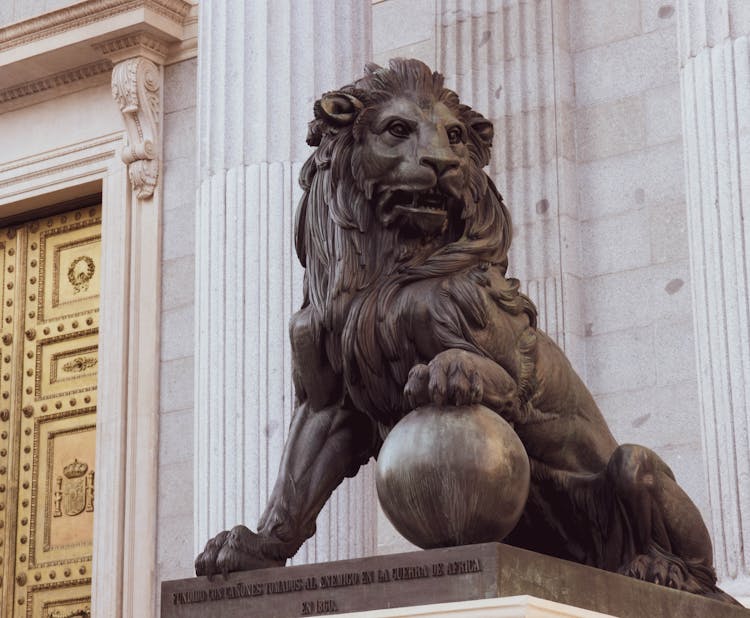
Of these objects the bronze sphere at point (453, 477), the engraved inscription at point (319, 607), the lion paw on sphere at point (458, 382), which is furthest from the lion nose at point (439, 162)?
the engraved inscription at point (319, 607)

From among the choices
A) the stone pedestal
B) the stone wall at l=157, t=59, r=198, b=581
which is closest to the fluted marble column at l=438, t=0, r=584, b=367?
the stone wall at l=157, t=59, r=198, b=581

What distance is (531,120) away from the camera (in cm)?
945

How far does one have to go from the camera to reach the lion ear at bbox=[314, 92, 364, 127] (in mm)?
4379

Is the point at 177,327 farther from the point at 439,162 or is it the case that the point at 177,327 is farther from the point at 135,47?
the point at 439,162

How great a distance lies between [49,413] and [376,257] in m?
7.65

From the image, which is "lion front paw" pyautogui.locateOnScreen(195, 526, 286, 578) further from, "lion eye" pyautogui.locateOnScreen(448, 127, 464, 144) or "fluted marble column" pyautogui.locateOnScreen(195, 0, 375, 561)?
"fluted marble column" pyautogui.locateOnScreen(195, 0, 375, 561)

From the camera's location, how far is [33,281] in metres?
11.9

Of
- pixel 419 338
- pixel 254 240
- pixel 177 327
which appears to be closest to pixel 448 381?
pixel 419 338

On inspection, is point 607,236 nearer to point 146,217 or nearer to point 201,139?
point 201,139

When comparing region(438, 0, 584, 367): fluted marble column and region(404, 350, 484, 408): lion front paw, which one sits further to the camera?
region(438, 0, 584, 367): fluted marble column

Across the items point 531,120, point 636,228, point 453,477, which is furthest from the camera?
point 531,120

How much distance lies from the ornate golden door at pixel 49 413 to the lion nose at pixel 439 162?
7286 millimetres

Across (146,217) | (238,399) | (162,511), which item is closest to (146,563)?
(162,511)

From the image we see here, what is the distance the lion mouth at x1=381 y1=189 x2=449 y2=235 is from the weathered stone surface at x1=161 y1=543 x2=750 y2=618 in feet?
2.95
